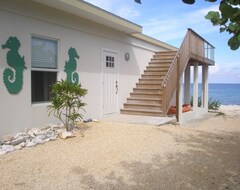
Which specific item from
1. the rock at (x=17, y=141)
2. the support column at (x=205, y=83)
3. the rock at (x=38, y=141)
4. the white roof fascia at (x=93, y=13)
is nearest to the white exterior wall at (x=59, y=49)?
the white roof fascia at (x=93, y=13)

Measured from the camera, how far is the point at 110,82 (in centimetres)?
1030

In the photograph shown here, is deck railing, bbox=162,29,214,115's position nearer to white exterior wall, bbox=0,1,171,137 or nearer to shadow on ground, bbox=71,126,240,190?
white exterior wall, bbox=0,1,171,137

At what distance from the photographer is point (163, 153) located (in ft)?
18.2

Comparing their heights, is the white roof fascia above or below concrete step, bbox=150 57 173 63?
above

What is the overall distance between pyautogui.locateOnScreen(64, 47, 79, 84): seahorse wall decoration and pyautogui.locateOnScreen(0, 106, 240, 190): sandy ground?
200cm

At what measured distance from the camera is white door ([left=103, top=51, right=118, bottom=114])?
998 centimetres

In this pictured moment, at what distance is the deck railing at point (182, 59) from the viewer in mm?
9742

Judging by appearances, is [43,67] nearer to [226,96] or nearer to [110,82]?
[110,82]

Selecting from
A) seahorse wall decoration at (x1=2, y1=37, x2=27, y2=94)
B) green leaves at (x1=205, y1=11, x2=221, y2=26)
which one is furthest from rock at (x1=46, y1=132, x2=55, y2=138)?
green leaves at (x1=205, y1=11, x2=221, y2=26)

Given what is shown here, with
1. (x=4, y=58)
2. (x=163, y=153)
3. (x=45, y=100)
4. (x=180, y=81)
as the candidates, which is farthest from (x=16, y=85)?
(x=180, y=81)

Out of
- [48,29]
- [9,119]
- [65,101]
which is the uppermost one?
[48,29]

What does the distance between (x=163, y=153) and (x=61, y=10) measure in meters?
4.92

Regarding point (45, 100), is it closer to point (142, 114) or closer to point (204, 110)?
point (142, 114)

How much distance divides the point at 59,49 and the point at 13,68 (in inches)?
66.8
